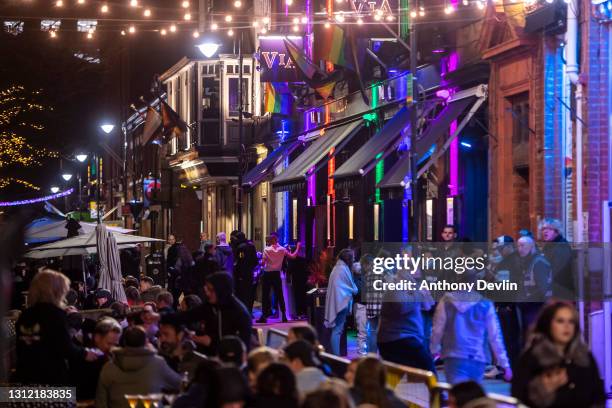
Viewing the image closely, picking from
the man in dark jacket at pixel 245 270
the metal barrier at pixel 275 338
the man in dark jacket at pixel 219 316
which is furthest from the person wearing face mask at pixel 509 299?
the man in dark jacket at pixel 245 270

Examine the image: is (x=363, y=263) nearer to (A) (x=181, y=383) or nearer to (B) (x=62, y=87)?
(A) (x=181, y=383)

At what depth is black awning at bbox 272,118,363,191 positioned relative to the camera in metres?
31.3

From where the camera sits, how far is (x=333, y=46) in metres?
28.3

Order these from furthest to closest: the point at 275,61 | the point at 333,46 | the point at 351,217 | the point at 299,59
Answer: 1. the point at 275,61
2. the point at 299,59
3. the point at 351,217
4. the point at 333,46

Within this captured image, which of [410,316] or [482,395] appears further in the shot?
[410,316]

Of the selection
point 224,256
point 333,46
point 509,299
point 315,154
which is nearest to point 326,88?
point 315,154

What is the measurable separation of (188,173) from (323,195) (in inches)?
781

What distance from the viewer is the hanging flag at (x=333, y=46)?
28.1 metres

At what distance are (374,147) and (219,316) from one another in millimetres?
15702

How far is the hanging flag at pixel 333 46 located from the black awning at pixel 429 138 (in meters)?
4.39

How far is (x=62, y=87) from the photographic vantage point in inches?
1676

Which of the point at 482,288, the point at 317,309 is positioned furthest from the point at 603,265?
the point at 317,309

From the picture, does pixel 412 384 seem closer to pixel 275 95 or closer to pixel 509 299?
pixel 509 299

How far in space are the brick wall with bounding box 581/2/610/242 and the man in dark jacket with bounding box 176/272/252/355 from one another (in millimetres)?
7952
